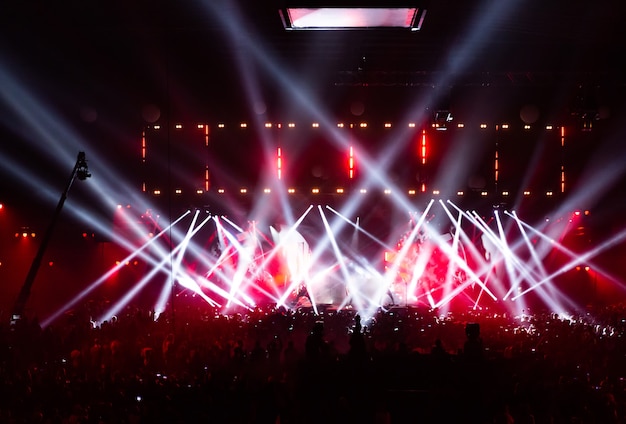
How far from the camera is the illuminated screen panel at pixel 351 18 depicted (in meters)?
2.21

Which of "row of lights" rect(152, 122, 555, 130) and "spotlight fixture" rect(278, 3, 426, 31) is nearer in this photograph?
"spotlight fixture" rect(278, 3, 426, 31)

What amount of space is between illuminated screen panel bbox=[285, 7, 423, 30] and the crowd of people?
13.2 ft

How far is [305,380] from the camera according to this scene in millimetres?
7086

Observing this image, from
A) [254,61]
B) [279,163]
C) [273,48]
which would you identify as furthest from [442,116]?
[279,163]

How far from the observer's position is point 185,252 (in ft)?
61.1

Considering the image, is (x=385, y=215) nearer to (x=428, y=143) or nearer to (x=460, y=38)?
(x=428, y=143)

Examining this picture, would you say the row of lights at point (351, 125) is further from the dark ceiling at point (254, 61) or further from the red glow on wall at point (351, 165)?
the red glow on wall at point (351, 165)

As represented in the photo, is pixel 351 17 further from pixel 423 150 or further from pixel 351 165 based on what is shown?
pixel 423 150

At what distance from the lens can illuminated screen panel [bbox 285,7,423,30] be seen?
2213mm

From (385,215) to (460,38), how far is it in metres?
8.91

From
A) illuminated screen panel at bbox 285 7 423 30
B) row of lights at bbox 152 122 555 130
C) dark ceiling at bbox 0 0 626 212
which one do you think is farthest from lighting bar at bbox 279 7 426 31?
row of lights at bbox 152 122 555 130

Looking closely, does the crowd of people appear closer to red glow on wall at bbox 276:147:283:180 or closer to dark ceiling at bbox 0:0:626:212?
dark ceiling at bbox 0:0:626:212

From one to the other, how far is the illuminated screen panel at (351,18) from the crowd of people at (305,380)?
403 cm

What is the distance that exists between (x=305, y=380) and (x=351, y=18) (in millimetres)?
5466
